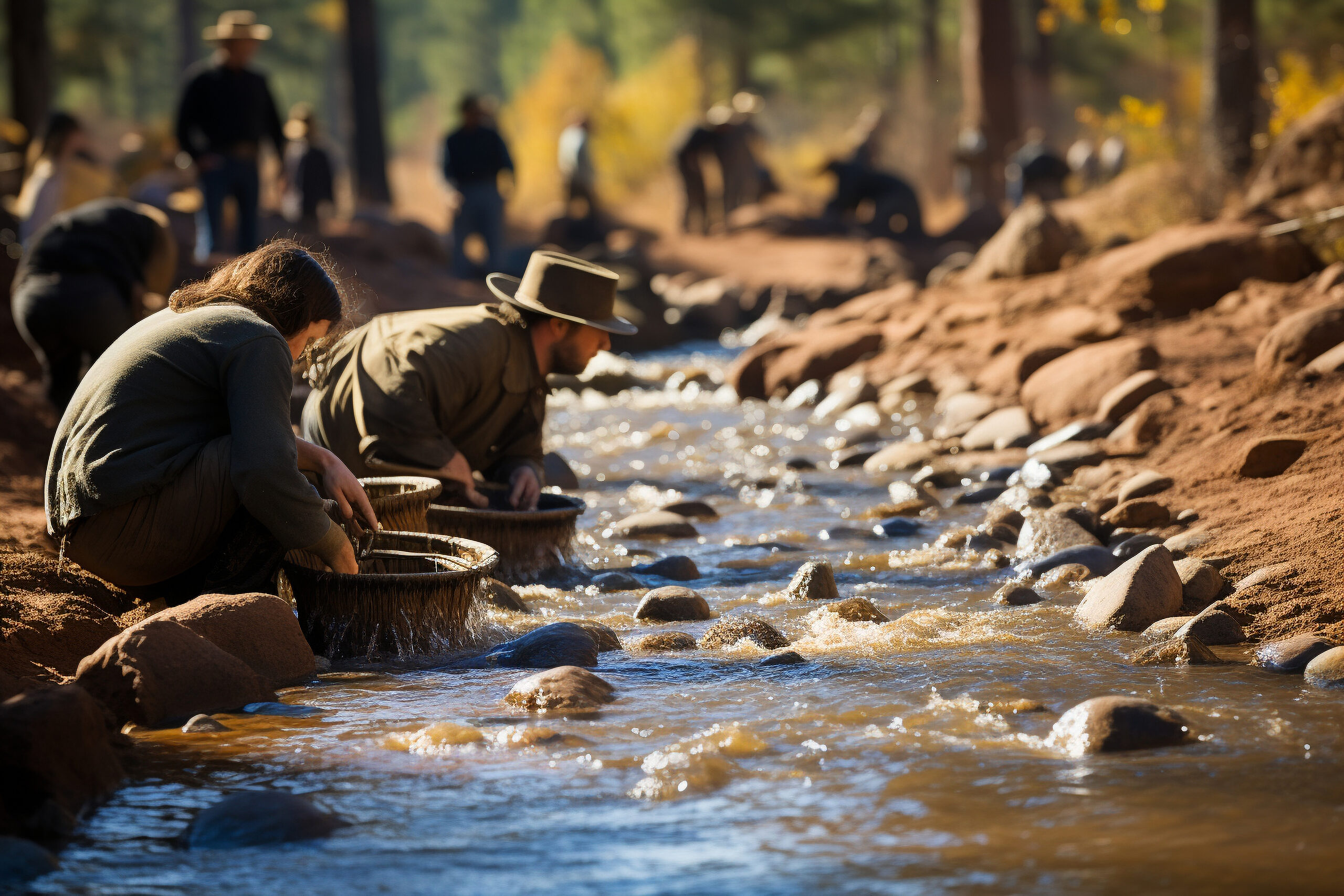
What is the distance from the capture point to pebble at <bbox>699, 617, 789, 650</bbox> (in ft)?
13.4

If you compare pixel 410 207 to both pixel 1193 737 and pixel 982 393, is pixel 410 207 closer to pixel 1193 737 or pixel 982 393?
pixel 982 393

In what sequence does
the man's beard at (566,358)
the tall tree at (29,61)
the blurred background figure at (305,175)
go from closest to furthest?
the man's beard at (566,358) → the tall tree at (29,61) → the blurred background figure at (305,175)

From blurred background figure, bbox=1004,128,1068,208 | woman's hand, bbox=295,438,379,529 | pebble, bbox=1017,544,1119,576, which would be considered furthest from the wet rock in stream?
blurred background figure, bbox=1004,128,1068,208

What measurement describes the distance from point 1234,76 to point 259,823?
10941mm

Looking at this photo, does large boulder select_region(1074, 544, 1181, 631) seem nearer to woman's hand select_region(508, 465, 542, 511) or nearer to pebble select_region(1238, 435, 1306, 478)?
pebble select_region(1238, 435, 1306, 478)

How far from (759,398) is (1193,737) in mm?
7291

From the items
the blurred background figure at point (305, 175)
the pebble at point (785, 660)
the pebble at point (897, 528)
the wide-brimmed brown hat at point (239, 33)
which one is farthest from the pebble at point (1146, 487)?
the blurred background figure at point (305, 175)

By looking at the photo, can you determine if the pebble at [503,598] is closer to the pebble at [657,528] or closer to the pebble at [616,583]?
the pebble at [616,583]

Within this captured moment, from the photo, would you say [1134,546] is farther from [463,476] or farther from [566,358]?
[463,476]

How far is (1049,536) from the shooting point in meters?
5.20

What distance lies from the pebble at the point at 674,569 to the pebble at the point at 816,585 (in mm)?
538

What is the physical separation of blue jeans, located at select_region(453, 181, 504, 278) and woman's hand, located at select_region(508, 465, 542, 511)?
347 inches

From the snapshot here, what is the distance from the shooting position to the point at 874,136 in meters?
20.5

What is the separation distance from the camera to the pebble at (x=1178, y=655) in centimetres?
373
